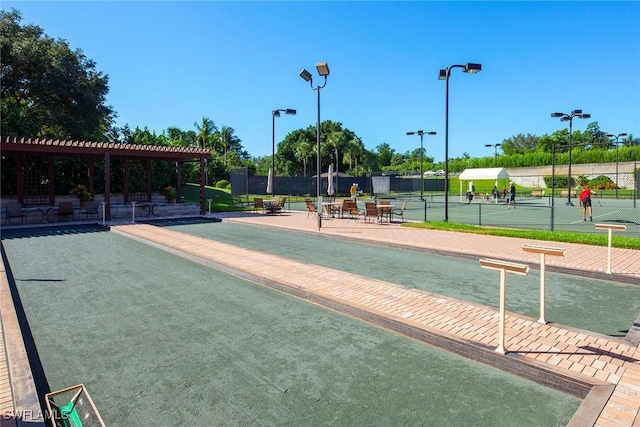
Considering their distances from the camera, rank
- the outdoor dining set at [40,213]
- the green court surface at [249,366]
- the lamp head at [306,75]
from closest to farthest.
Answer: the green court surface at [249,366], the lamp head at [306,75], the outdoor dining set at [40,213]

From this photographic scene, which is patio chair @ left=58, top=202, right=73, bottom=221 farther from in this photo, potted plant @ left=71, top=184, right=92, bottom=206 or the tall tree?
the tall tree

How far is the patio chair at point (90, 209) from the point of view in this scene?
1935 centimetres

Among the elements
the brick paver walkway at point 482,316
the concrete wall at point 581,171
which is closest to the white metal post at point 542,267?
the brick paver walkway at point 482,316

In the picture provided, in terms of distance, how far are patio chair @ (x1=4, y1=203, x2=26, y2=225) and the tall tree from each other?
6699mm

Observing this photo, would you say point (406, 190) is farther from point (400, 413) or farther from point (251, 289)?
point (400, 413)

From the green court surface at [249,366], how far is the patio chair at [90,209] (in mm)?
14346

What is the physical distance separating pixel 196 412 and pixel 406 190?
48687 mm

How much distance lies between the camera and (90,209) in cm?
2022

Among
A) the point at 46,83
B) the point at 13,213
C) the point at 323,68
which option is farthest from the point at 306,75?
the point at 46,83

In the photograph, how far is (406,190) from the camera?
50094mm

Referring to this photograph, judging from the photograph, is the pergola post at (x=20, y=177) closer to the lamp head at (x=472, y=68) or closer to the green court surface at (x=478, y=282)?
the green court surface at (x=478, y=282)

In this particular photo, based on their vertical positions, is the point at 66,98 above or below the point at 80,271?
above

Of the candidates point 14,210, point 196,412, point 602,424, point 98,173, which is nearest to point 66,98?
point 98,173

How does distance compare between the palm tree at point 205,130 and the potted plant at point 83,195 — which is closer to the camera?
the potted plant at point 83,195
